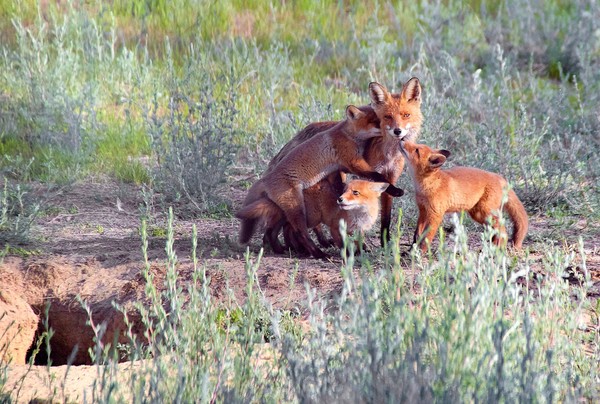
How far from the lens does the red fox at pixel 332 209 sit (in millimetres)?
5922

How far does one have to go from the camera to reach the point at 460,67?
11305 mm

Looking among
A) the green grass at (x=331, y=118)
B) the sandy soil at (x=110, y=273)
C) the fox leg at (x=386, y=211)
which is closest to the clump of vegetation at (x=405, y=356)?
the green grass at (x=331, y=118)

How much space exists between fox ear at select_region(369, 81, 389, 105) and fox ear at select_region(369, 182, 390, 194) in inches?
22.9

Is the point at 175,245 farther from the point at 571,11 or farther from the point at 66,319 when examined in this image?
the point at 571,11

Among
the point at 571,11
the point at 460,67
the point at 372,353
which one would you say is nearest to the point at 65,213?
the point at 372,353

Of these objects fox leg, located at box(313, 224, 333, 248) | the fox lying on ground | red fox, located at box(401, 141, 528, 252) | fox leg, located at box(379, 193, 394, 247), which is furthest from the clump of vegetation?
fox leg, located at box(313, 224, 333, 248)

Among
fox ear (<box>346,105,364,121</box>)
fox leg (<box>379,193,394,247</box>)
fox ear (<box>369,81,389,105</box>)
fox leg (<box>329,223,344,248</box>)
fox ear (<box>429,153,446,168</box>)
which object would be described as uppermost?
fox ear (<box>369,81,389,105</box>)

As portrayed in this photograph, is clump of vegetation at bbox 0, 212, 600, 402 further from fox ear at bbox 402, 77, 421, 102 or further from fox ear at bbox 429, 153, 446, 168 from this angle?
fox ear at bbox 402, 77, 421, 102

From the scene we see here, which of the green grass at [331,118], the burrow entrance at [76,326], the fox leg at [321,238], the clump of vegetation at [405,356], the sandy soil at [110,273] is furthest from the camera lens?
the fox leg at [321,238]

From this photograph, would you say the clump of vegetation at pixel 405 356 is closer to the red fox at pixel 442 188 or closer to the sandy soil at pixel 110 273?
the sandy soil at pixel 110 273

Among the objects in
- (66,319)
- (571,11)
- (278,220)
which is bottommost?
(66,319)

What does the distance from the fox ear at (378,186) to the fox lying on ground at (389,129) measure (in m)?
0.16

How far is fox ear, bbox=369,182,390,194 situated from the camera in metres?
5.95

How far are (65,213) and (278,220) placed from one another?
2.35m
